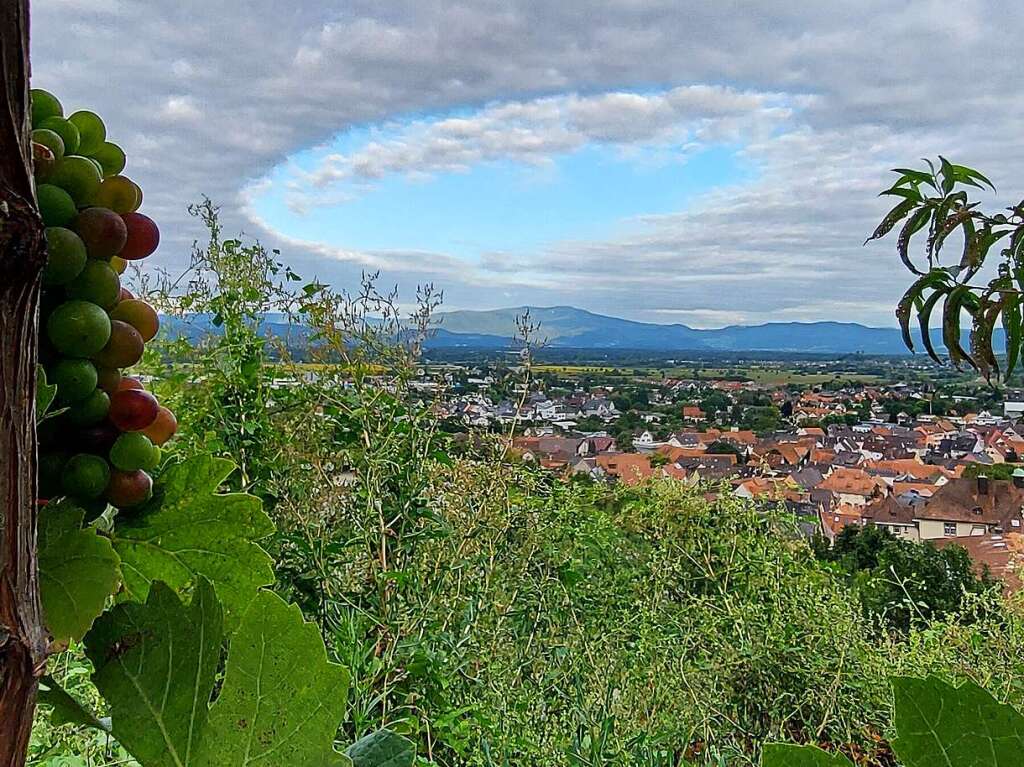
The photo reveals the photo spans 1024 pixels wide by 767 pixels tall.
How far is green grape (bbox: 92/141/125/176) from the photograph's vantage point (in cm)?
25

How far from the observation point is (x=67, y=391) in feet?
0.75

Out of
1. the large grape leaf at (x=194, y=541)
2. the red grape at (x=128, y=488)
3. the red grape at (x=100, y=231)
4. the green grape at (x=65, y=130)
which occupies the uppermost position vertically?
the green grape at (x=65, y=130)

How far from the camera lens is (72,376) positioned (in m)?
0.23

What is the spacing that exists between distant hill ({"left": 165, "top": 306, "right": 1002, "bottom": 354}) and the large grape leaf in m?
1.72

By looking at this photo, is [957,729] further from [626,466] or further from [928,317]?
[626,466]

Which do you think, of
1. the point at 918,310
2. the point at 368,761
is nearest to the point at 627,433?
the point at 918,310

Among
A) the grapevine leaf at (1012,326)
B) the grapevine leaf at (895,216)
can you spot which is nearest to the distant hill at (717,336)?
the grapevine leaf at (895,216)

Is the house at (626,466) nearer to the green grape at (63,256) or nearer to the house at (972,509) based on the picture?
the house at (972,509)

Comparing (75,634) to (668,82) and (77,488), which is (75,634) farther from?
(668,82)

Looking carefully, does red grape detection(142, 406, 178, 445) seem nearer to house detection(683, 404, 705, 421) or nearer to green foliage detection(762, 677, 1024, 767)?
green foliage detection(762, 677, 1024, 767)

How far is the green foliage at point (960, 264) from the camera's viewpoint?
2.62 feet

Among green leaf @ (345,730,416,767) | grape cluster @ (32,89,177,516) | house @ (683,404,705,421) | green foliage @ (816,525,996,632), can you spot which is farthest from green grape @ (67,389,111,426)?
house @ (683,404,705,421)

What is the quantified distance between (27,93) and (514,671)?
1.84 meters

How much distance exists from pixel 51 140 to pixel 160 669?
0.14m
